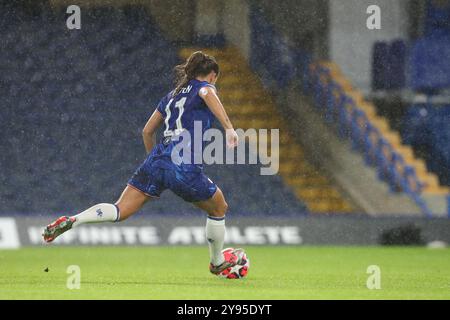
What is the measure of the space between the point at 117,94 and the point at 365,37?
12.7ft

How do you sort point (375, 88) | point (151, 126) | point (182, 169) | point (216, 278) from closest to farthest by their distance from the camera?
1. point (182, 169)
2. point (151, 126)
3. point (216, 278)
4. point (375, 88)

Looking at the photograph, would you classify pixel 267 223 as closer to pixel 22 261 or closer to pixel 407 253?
pixel 407 253

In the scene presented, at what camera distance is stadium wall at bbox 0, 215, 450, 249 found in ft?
47.8

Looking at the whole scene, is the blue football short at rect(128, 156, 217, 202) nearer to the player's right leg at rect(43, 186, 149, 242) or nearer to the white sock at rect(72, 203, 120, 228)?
the player's right leg at rect(43, 186, 149, 242)

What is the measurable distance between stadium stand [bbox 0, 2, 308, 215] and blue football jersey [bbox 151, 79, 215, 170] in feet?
24.0

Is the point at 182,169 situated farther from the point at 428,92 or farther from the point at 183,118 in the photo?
the point at 428,92

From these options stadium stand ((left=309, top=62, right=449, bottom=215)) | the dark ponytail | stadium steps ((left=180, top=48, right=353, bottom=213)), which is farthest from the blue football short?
stadium steps ((left=180, top=48, right=353, bottom=213))

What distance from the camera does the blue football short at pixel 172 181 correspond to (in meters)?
9.27

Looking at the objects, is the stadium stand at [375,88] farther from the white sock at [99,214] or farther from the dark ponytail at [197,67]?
the white sock at [99,214]

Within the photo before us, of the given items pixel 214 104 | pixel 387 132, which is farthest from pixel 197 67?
pixel 387 132

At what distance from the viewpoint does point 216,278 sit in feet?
→ 32.2

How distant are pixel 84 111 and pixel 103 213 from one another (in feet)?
26.6

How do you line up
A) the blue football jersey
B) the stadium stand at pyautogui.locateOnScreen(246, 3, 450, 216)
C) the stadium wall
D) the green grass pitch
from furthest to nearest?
the stadium stand at pyautogui.locateOnScreen(246, 3, 450, 216) < the stadium wall < the blue football jersey < the green grass pitch
